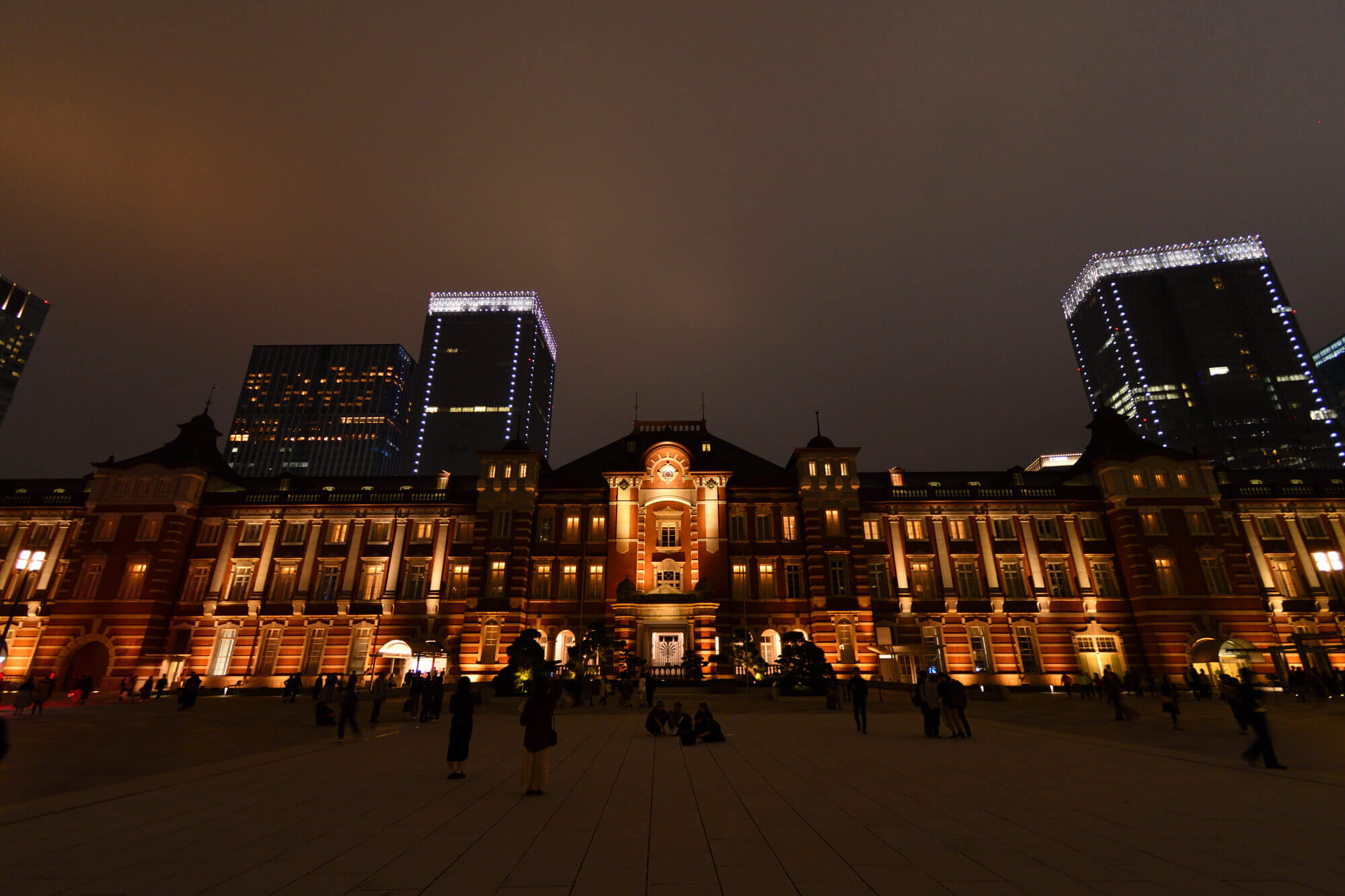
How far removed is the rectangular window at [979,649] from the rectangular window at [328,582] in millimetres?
43551

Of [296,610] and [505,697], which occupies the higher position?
[296,610]

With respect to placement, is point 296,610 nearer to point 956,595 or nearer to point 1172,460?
point 956,595

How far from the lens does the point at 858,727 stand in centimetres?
1930

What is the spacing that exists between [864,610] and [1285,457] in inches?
4579

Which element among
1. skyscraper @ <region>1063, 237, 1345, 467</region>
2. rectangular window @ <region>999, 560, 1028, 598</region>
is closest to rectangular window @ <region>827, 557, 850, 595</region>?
rectangular window @ <region>999, 560, 1028, 598</region>

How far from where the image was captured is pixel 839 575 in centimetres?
4062

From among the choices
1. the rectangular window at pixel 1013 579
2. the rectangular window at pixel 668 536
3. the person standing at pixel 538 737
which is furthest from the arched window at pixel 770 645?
the person standing at pixel 538 737

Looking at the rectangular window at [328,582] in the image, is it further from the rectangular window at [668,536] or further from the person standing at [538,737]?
the person standing at [538,737]

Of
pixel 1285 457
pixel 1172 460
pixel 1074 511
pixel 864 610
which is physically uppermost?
pixel 1285 457

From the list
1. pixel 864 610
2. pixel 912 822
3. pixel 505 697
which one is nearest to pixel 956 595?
pixel 864 610

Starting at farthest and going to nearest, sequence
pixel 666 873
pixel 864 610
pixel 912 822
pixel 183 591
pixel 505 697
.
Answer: pixel 183 591, pixel 864 610, pixel 505 697, pixel 912 822, pixel 666 873

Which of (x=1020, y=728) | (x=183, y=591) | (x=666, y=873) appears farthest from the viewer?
(x=183, y=591)

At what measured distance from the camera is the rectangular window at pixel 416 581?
42219 mm

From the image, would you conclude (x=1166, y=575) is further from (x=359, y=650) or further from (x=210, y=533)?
(x=210, y=533)
